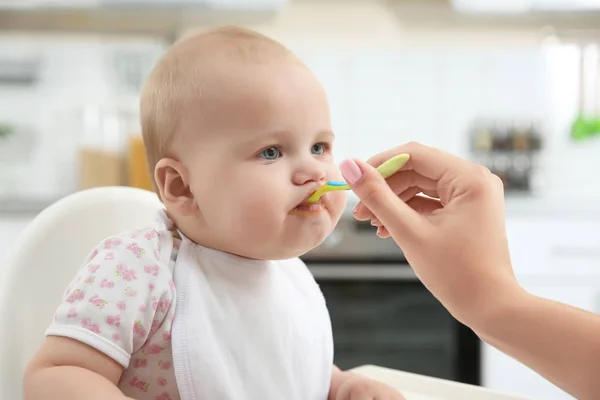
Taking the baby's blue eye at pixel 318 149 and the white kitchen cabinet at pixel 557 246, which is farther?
the white kitchen cabinet at pixel 557 246

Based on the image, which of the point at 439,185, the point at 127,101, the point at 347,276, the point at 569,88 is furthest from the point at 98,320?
the point at 569,88

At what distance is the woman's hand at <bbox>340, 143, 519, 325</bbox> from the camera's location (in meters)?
0.57

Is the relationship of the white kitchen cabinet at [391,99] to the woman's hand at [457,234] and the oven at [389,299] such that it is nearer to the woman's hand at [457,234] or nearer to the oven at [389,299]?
the oven at [389,299]

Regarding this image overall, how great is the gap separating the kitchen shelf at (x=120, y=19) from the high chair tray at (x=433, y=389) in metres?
2.54

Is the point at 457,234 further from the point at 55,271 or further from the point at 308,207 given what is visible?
the point at 55,271

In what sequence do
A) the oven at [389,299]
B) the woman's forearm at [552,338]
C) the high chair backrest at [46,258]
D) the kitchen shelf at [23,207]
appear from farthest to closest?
the kitchen shelf at [23,207]
the oven at [389,299]
the high chair backrest at [46,258]
the woman's forearm at [552,338]

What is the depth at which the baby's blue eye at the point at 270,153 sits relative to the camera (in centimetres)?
69

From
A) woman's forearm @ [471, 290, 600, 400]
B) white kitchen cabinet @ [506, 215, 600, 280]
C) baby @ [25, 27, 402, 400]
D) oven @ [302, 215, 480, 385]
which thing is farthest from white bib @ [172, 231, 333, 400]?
white kitchen cabinet @ [506, 215, 600, 280]

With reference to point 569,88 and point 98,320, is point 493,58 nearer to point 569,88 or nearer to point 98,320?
point 569,88

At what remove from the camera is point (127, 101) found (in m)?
3.21

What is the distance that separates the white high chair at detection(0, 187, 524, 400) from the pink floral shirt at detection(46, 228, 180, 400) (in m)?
0.21

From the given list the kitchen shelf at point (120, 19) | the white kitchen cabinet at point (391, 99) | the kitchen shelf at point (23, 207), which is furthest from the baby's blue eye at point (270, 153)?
the kitchen shelf at point (120, 19)

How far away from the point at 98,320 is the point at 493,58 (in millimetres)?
2845

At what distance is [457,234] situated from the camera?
1.91 feet
